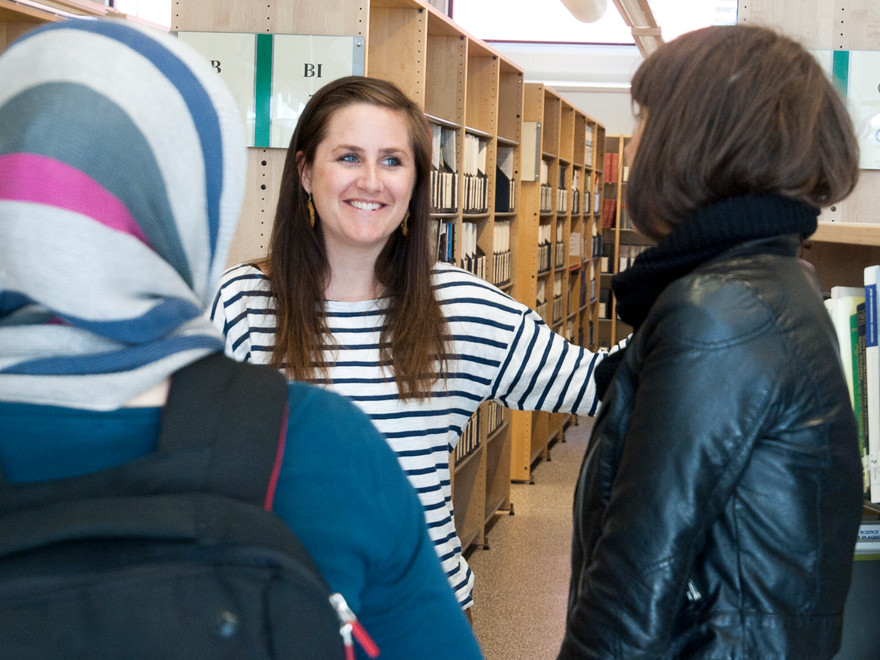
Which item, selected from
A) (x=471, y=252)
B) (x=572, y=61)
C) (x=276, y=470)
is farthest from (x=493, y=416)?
(x=572, y=61)

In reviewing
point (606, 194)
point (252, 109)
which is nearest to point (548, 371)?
point (252, 109)

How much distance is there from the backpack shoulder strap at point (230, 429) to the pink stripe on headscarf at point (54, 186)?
0.13 m

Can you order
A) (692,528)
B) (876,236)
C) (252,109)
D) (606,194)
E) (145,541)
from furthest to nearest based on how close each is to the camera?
(606,194)
(252,109)
(876,236)
(692,528)
(145,541)

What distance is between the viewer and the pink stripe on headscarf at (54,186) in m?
0.60

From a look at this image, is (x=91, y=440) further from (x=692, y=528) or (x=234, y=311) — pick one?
(x=234, y=311)

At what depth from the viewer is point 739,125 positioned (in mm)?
1137

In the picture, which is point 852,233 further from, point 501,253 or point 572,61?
point 572,61

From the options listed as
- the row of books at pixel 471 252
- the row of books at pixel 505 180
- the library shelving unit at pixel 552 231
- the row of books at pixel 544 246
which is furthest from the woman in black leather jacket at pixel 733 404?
the row of books at pixel 544 246

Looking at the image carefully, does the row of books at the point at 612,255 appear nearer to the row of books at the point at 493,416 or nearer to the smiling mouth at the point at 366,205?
the row of books at the point at 493,416

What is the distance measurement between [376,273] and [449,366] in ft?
0.82

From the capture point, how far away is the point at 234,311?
5.94 ft

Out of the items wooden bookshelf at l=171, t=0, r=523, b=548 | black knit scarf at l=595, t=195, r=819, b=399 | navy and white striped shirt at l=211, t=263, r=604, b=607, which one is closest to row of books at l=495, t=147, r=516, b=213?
wooden bookshelf at l=171, t=0, r=523, b=548

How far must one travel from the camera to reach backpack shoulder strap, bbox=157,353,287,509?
0.60 m

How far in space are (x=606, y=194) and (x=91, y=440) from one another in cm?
1087
